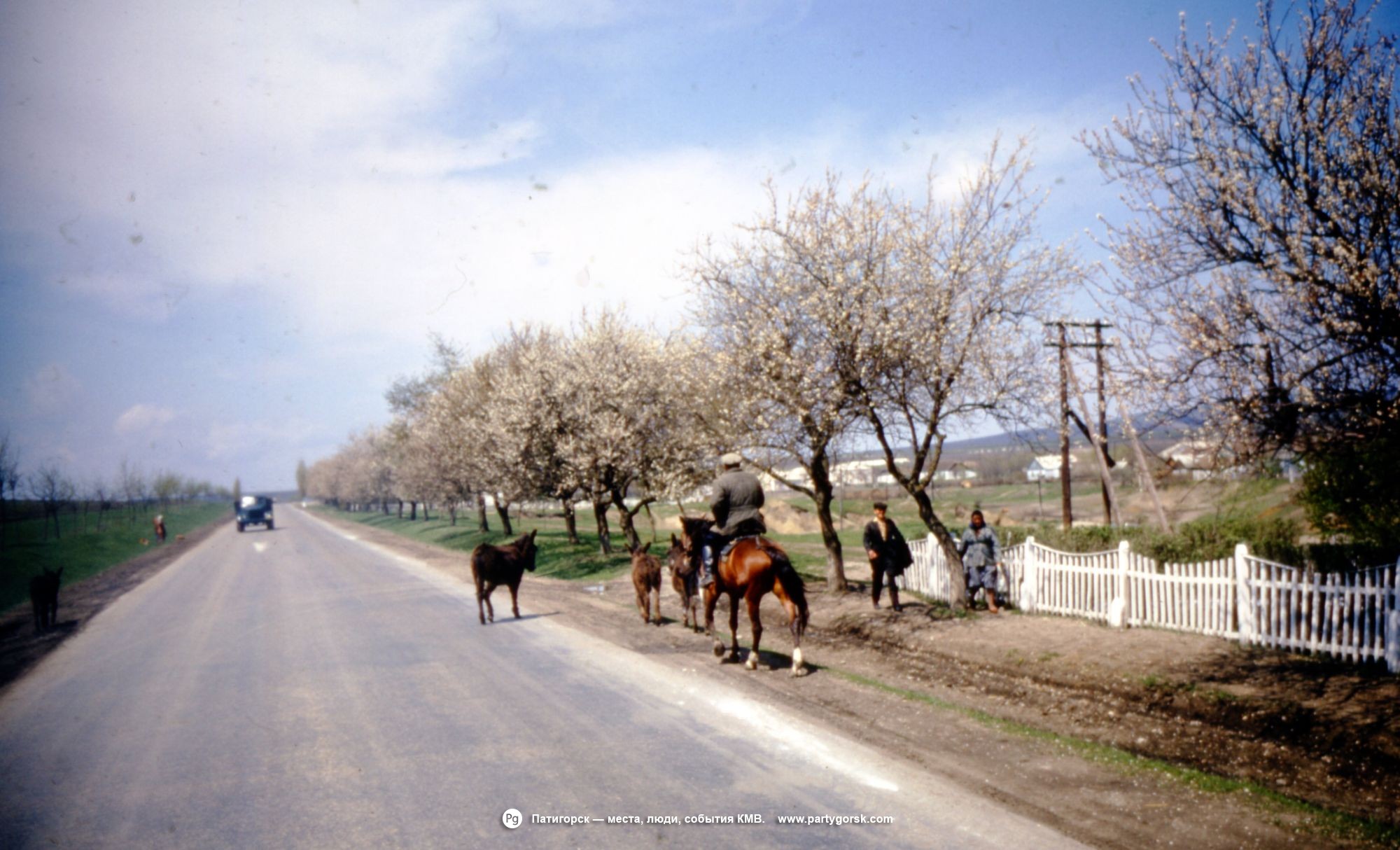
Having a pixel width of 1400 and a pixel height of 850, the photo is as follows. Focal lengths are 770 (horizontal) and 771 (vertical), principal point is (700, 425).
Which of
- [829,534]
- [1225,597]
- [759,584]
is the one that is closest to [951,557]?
[829,534]

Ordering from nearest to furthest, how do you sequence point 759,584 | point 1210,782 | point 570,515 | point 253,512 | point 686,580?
1. point 1210,782
2. point 759,584
3. point 686,580
4. point 570,515
5. point 253,512

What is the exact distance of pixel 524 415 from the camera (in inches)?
969

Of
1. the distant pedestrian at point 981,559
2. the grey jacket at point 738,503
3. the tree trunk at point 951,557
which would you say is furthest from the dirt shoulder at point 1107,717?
the grey jacket at point 738,503

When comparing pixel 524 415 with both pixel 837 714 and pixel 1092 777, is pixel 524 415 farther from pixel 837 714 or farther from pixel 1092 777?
pixel 1092 777

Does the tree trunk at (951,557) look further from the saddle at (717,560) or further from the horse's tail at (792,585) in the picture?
the horse's tail at (792,585)

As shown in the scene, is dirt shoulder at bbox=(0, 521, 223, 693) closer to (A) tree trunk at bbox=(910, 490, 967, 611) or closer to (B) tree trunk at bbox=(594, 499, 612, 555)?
(B) tree trunk at bbox=(594, 499, 612, 555)

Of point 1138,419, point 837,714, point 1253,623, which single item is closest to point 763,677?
point 837,714

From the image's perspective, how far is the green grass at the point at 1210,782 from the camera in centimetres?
491

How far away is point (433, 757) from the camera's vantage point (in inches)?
262

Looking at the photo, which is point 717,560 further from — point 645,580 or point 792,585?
point 645,580

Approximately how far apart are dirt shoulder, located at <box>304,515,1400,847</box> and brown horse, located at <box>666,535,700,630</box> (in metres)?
0.48

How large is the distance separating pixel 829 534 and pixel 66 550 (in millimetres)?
41404

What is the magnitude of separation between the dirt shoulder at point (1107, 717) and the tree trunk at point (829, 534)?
3.25 metres

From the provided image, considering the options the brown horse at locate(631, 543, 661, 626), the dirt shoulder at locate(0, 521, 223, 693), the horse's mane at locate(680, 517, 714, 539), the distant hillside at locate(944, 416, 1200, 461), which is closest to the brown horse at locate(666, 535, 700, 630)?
the brown horse at locate(631, 543, 661, 626)
